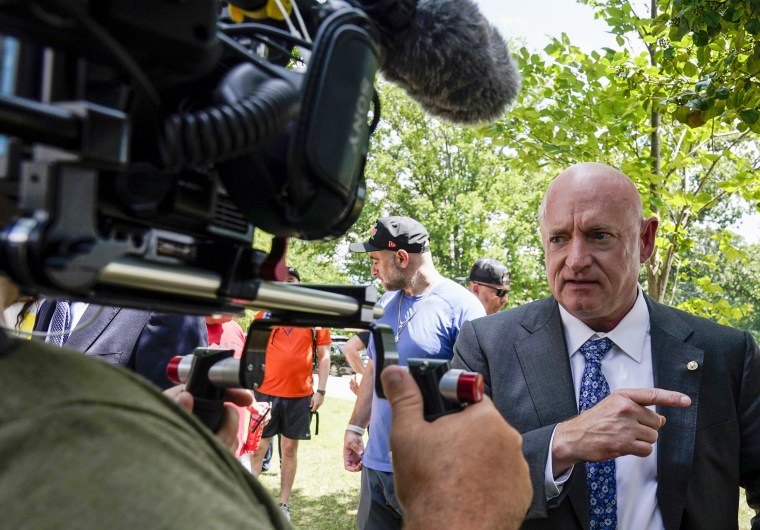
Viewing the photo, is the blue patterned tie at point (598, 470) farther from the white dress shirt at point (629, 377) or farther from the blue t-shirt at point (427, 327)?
the blue t-shirt at point (427, 327)

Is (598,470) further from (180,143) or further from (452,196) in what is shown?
(452,196)

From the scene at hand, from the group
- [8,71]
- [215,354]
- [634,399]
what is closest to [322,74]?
[8,71]

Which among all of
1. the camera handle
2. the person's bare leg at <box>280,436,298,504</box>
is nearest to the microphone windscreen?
the camera handle

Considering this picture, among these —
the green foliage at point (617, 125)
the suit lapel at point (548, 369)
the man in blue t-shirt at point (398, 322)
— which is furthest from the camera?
the green foliage at point (617, 125)

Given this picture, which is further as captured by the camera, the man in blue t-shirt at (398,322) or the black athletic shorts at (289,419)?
the black athletic shorts at (289,419)

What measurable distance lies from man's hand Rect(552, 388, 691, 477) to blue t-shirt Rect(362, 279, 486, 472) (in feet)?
7.57

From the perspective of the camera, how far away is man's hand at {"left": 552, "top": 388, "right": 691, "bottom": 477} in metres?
2.10

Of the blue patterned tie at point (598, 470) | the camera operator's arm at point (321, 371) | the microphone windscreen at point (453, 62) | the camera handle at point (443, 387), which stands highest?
the microphone windscreen at point (453, 62)

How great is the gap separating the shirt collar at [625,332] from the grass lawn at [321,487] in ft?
15.8

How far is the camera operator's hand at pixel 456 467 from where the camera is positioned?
3.41ft

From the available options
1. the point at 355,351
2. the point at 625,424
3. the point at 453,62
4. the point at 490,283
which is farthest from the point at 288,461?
the point at 453,62

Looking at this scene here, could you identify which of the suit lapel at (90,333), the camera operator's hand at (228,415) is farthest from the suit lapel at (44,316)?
the camera operator's hand at (228,415)

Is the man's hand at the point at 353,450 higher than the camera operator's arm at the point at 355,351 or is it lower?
lower

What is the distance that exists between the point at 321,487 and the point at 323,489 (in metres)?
0.10
